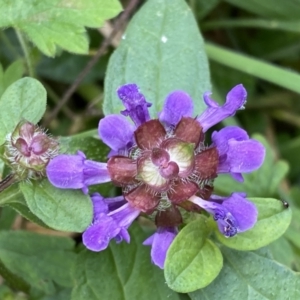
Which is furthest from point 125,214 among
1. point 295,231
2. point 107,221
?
point 295,231

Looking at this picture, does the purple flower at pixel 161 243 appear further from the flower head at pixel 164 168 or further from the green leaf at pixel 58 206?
the green leaf at pixel 58 206

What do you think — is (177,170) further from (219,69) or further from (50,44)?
(219,69)

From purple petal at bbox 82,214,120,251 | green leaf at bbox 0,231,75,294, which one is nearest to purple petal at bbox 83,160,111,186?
purple petal at bbox 82,214,120,251

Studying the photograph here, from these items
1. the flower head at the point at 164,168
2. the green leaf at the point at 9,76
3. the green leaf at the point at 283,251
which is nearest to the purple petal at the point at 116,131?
the flower head at the point at 164,168

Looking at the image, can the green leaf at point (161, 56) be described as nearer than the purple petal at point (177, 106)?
No

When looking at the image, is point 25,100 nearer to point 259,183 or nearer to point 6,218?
point 6,218

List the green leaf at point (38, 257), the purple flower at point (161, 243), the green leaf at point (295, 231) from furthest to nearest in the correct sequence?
the green leaf at point (295, 231) < the green leaf at point (38, 257) < the purple flower at point (161, 243)

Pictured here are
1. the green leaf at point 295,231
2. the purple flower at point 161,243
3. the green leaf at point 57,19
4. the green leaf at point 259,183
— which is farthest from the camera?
the green leaf at point 259,183
